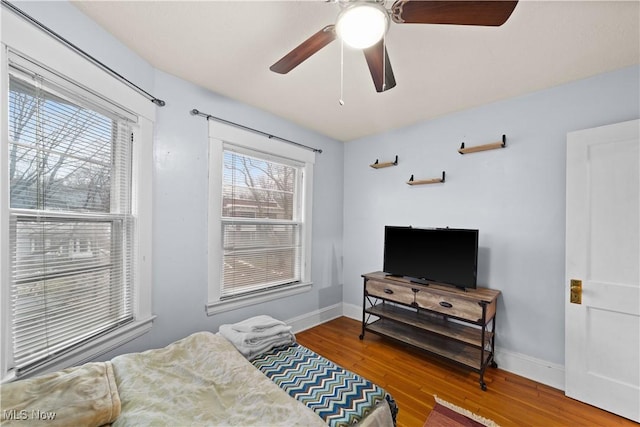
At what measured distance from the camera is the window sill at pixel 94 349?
4.38ft

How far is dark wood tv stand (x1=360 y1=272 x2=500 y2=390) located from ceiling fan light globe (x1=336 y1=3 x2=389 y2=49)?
7.14 ft

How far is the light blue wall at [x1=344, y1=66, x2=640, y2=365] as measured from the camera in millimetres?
2203

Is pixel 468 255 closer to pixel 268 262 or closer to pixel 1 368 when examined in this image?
pixel 268 262

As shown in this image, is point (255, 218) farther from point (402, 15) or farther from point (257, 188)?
point (402, 15)

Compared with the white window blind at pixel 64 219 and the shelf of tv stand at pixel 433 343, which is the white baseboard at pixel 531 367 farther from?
the white window blind at pixel 64 219

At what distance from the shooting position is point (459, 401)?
79.7 inches

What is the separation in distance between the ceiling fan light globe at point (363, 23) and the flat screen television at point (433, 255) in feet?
6.47

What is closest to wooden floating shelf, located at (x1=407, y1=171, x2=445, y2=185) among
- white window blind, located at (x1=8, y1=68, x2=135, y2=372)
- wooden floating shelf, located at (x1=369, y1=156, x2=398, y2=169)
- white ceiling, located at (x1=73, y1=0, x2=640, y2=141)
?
wooden floating shelf, located at (x1=369, y1=156, x2=398, y2=169)

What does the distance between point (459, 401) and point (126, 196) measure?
294 cm

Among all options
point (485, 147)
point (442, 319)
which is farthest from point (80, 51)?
point (442, 319)

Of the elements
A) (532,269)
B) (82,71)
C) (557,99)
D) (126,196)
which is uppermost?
(557,99)

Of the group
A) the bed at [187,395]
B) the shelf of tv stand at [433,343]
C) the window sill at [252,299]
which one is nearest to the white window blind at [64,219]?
the bed at [187,395]

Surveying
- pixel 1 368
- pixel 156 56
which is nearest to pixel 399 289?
pixel 1 368

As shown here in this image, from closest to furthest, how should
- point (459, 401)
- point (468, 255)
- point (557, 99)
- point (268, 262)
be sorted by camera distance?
point (459, 401), point (557, 99), point (468, 255), point (268, 262)
